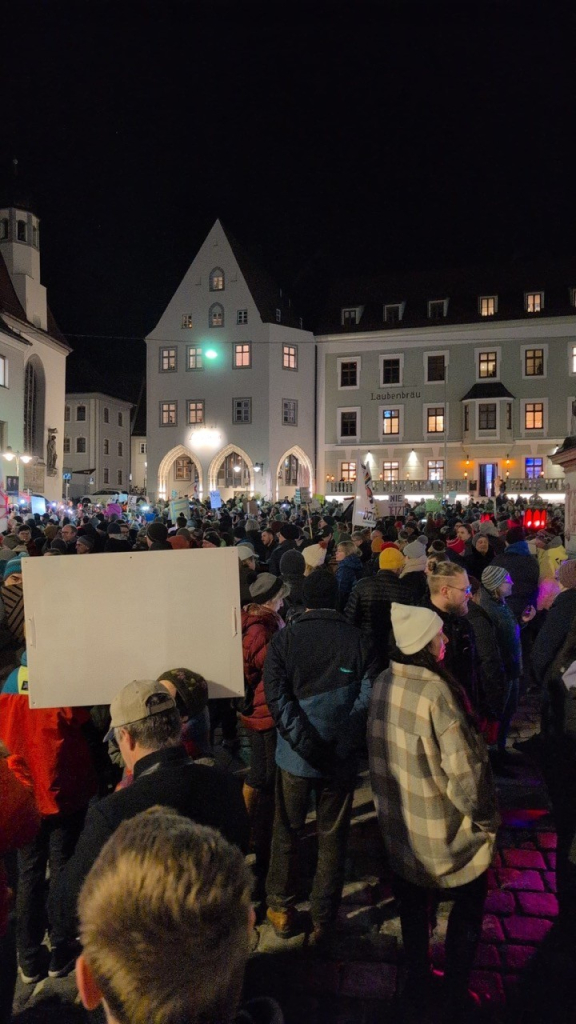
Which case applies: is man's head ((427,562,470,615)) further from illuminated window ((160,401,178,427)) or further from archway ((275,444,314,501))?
illuminated window ((160,401,178,427))

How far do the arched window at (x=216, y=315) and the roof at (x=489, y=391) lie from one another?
52.1ft

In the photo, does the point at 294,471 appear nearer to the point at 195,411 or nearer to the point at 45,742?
the point at 195,411

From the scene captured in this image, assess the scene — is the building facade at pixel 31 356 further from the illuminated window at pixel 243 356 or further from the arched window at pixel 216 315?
the illuminated window at pixel 243 356

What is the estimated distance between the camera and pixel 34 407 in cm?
3894

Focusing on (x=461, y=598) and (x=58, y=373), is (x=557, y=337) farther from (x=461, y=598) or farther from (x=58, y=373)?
(x=461, y=598)

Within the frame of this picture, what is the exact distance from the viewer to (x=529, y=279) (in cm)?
4503

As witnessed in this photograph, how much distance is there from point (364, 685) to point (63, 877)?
189 cm

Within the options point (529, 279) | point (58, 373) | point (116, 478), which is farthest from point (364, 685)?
point (116, 478)

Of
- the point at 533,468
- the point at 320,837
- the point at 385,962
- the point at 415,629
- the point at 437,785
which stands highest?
the point at 533,468

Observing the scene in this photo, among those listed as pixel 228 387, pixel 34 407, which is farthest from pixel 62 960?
pixel 228 387

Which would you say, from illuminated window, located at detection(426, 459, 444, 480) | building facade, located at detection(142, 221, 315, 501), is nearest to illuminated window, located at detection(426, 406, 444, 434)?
illuminated window, located at detection(426, 459, 444, 480)

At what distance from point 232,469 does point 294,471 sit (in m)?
4.00

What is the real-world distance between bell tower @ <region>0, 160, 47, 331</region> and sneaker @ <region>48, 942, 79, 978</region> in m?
38.6

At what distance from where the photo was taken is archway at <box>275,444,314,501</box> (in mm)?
44688
